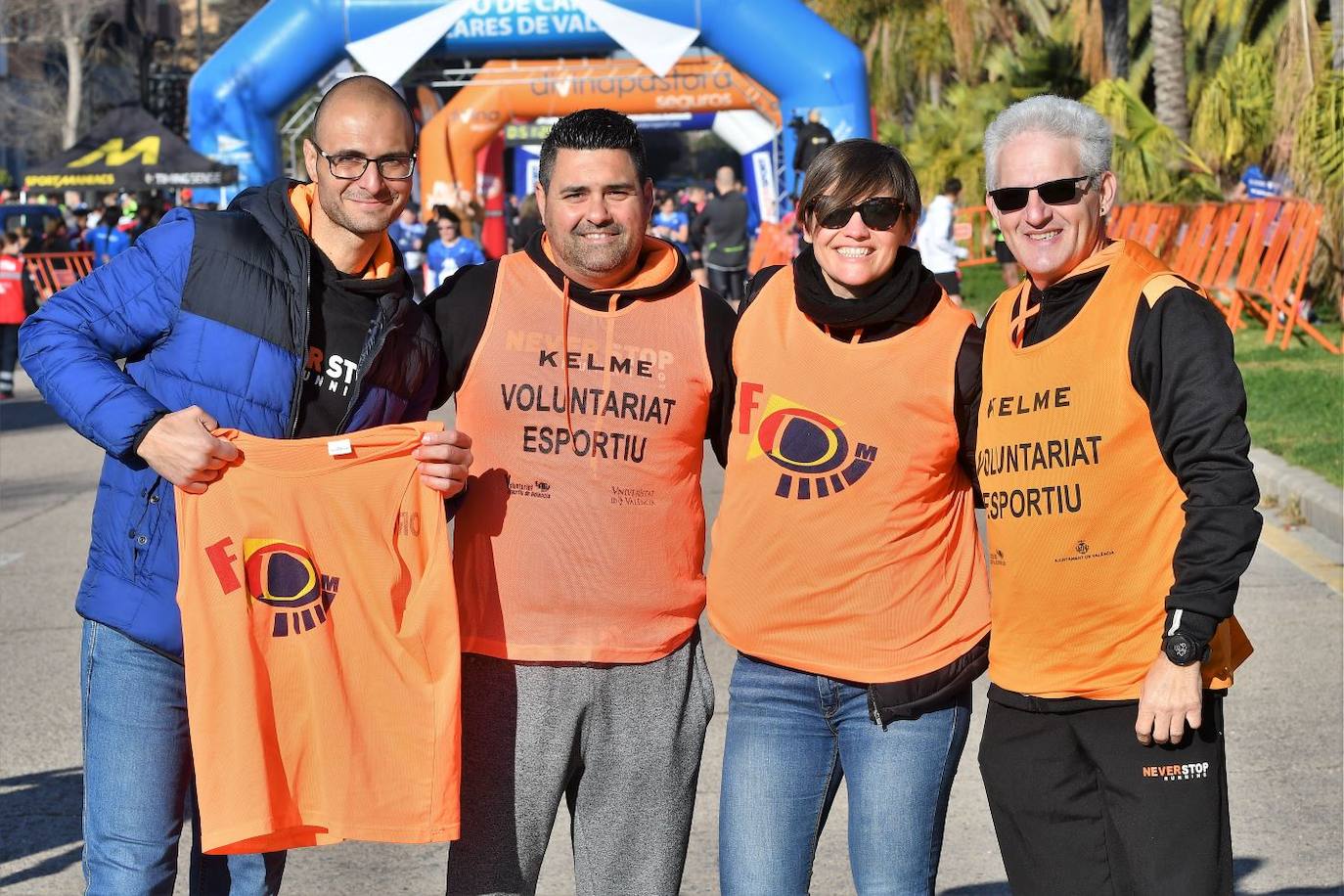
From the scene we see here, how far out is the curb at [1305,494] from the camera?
9288 mm

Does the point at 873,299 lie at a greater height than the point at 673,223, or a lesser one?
greater

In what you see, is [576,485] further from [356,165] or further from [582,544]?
[356,165]

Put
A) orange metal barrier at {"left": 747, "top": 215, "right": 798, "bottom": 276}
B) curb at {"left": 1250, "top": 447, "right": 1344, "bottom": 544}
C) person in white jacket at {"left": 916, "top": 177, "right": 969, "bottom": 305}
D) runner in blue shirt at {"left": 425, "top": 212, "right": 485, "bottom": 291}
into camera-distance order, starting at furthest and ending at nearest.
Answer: orange metal barrier at {"left": 747, "top": 215, "right": 798, "bottom": 276}
runner in blue shirt at {"left": 425, "top": 212, "right": 485, "bottom": 291}
person in white jacket at {"left": 916, "top": 177, "right": 969, "bottom": 305}
curb at {"left": 1250, "top": 447, "right": 1344, "bottom": 544}

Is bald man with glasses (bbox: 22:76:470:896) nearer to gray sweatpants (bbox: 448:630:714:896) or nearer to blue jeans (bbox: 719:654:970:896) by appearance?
gray sweatpants (bbox: 448:630:714:896)

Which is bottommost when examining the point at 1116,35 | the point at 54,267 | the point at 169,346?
the point at 54,267

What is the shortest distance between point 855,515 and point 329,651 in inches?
42.1

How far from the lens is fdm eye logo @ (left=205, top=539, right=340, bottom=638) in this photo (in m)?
3.33

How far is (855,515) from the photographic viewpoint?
11.1 feet

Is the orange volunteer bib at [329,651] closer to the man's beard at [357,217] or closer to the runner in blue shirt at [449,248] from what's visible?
the man's beard at [357,217]

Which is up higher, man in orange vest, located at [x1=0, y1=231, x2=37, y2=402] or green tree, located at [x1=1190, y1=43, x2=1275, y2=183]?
green tree, located at [x1=1190, y1=43, x2=1275, y2=183]

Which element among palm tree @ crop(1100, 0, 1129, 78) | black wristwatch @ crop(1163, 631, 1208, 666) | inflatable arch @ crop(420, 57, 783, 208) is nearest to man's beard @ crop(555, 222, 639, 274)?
black wristwatch @ crop(1163, 631, 1208, 666)

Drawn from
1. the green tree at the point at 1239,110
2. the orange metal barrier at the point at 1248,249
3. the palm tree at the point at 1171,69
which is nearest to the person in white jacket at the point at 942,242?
the orange metal barrier at the point at 1248,249

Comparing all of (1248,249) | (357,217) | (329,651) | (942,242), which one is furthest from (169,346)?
(942,242)

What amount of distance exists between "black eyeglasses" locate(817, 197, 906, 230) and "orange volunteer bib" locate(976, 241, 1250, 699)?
0.37m
